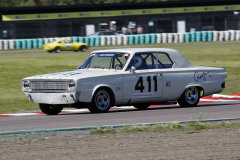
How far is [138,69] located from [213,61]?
1709cm

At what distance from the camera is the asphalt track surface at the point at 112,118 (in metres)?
9.84

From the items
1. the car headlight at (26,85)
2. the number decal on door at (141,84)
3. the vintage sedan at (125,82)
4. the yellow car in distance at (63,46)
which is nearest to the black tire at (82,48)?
the yellow car in distance at (63,46)

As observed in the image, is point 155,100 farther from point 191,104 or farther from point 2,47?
point 2,47

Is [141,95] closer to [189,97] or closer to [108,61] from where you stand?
[108,61]

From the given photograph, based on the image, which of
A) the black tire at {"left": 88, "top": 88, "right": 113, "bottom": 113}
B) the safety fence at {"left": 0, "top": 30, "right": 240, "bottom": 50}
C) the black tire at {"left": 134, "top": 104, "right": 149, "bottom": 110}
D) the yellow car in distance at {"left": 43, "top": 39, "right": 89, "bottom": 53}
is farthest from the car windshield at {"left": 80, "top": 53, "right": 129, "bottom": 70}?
the safety fence at {"left": 0, "top": 30, "right": 240, "bottom": 50}

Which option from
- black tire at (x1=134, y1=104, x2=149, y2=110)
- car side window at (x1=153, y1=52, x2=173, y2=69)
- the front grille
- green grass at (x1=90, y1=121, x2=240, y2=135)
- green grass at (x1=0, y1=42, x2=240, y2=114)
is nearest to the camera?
green grass at (x1=90, y1=121, x2=240, y2=135)

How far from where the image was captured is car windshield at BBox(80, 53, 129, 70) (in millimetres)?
11992

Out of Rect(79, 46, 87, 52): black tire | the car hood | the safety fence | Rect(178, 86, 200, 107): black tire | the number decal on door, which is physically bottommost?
Rect(178, 86, 200, 107): black tire

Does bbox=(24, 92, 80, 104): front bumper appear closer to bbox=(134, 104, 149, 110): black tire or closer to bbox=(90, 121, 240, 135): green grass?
bbox=(90, 121, 240, 135): green grass

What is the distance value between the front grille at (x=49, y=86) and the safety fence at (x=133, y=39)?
99.8 ft

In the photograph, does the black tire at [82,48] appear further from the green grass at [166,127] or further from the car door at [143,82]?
the green grass at [166,127]

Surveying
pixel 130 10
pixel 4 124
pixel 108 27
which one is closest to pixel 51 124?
pixel 4 124

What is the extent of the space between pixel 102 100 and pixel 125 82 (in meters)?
0.67

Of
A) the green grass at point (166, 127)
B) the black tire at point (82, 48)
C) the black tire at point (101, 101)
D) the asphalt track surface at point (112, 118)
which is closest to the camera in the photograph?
the green grass at point (166, 127)
